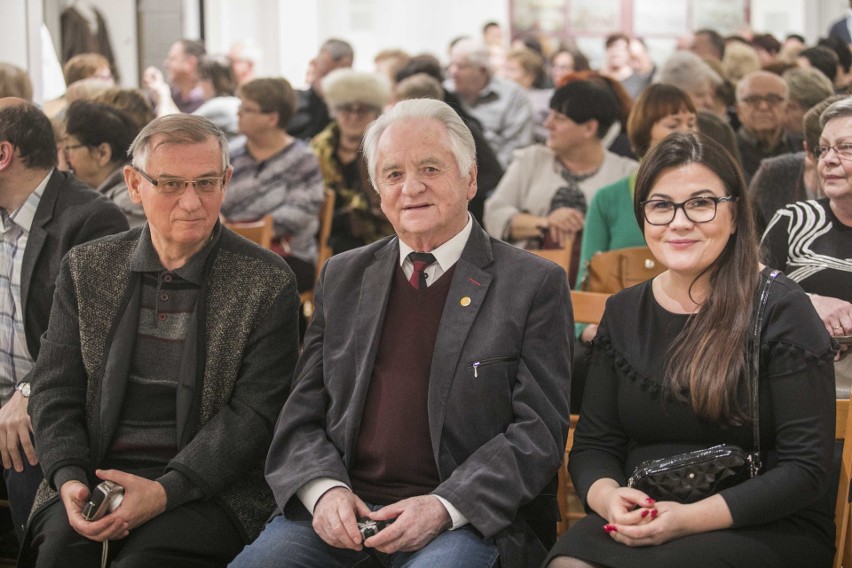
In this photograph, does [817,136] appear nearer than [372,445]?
No

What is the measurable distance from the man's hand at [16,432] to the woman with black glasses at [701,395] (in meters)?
1.41

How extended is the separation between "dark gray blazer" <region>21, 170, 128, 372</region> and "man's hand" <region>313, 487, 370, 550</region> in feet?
3.77

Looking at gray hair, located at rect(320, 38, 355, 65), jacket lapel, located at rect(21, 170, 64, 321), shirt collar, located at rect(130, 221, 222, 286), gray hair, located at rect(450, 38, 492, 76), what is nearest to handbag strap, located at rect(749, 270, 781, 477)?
shirt collar, located at rect(130, 221, 222, 286)

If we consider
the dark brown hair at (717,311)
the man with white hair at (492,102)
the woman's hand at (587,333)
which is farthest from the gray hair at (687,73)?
the dark brown hair at (717,311)

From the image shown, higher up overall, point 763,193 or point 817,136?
point 817,136

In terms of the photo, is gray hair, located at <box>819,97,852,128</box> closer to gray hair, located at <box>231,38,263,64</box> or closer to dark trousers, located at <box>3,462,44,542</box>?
dark trousers, located at <box>3,462,44,542</box>

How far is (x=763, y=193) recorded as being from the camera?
3832 millimetres

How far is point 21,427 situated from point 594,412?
1473 mm

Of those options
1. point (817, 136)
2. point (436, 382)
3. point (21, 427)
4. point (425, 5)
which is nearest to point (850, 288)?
point (817, 136)

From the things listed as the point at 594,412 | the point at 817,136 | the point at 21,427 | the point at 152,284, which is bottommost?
the point at 21,427

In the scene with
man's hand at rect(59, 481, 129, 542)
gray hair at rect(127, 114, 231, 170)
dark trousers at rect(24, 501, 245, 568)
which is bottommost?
dark trousers at rect(24, 501, 245, 568)

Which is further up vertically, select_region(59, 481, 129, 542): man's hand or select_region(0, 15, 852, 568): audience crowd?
select_region(0, 15, 852, 568): audience crowd

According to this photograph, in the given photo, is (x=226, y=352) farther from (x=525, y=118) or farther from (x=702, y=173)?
(x=525, y=118)

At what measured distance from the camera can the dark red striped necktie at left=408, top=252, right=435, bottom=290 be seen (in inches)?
96.2
